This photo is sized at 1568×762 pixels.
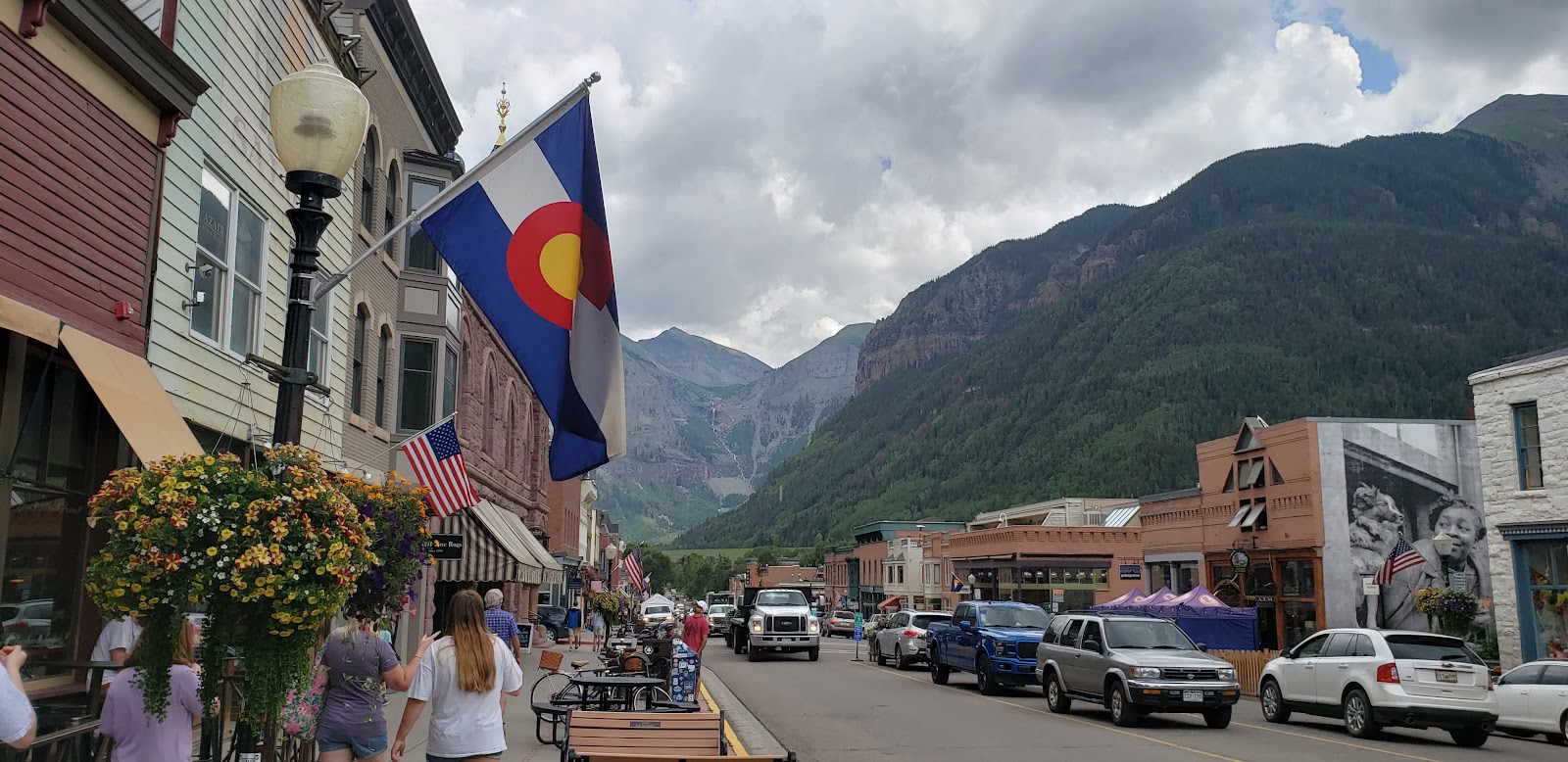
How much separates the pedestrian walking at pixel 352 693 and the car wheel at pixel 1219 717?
1351 cm

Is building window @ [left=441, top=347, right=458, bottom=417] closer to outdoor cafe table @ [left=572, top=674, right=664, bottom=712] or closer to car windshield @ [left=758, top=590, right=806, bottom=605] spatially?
outdoor cafe table @ [left=572, top=674, right=664, bottom=712]

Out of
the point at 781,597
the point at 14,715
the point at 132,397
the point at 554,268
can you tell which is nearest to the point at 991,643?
the point at 781,597

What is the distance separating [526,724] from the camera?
16.4 m

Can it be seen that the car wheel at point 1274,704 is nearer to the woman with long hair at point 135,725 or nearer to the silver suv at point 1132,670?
the silver suv at point 1132,670

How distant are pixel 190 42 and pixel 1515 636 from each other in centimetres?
2811

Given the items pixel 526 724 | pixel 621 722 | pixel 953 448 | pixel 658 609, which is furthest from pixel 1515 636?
pixel 953 448

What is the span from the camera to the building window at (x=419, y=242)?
21.6m

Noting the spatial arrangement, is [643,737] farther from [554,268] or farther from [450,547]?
[450,547]

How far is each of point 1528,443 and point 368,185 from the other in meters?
24.9

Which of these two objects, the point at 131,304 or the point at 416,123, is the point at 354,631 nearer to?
the point at 131,304

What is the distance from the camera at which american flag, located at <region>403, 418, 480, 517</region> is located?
17.4 meters

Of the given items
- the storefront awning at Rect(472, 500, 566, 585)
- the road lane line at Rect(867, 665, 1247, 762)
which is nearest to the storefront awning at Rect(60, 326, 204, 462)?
the road lane line at Rect(867, 665, 1247, 762)

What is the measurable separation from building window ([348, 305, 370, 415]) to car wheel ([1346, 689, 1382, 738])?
16.0m

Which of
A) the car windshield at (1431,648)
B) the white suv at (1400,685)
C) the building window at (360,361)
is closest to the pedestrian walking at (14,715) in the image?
the building window at (360,361)
